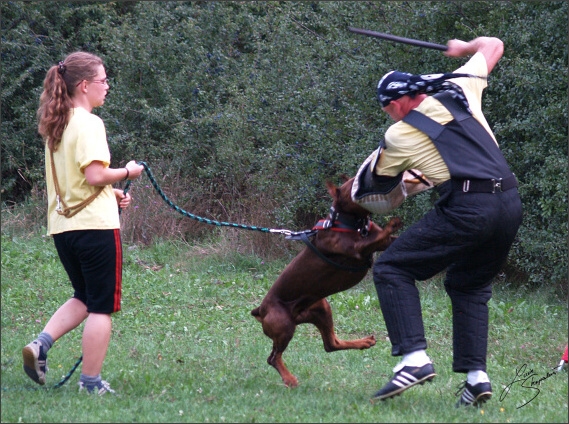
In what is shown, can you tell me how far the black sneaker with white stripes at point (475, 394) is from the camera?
15.8 ft

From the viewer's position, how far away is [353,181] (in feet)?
16.9

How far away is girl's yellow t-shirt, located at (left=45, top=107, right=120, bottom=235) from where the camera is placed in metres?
4.85

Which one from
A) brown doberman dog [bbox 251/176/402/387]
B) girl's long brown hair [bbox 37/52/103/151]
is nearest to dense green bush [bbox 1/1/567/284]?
brown doberman dog [bbox 251/176/402/387]

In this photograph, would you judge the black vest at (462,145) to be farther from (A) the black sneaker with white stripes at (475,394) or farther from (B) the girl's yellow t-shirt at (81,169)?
(B) the girl's yellow t-shirt at (81,169)

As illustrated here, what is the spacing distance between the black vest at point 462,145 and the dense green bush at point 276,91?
3.75 metres

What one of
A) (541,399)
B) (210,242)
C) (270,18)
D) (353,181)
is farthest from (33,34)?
(541,399)

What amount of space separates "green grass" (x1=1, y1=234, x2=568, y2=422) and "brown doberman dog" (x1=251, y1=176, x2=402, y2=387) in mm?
379

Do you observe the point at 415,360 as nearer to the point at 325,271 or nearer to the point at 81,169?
the point at 325,271

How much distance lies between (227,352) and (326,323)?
4.04ft

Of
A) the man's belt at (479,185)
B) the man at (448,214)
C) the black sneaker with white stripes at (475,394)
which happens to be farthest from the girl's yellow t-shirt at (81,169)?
the black sneaker with white stripes at (475,394)

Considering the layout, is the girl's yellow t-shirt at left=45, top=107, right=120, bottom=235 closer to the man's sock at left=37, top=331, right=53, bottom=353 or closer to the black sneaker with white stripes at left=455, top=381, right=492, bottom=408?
the man's sock at left=37, top=331, right=53, bottom=353

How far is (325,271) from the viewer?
17.4ft

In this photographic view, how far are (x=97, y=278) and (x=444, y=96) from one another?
2.36 m

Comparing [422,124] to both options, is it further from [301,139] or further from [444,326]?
[301,139]
